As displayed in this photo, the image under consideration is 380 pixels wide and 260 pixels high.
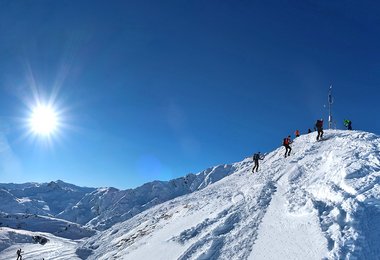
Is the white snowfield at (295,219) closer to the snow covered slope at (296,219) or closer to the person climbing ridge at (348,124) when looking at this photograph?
the snow covered slope at (296,219)

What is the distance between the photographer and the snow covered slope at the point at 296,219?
48.2ft

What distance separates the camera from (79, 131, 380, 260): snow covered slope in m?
14.7

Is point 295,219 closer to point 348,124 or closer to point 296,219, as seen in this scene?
point 296,219

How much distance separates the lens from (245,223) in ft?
61.7

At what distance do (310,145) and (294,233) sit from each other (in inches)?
755

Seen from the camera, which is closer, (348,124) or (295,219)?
(295,219)

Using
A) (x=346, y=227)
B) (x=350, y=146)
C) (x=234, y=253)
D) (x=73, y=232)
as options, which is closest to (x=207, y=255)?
(x=234, y=253)

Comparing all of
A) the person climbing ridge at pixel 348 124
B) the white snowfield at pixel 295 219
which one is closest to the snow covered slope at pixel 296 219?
the white snowfield at pixel 295 219

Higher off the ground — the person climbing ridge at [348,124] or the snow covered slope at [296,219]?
the person climbing ridge at [348,124]

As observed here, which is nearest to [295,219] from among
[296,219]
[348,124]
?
[296,219]

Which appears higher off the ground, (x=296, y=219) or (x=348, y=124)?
(x=348, y=124)

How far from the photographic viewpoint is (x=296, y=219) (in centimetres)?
1753

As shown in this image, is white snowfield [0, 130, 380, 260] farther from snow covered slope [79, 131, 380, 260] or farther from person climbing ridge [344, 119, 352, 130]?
person climbing ridge [344, 119, 352, 130]

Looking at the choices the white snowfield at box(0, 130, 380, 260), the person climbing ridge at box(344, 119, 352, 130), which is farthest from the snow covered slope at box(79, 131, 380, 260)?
the person climbing ridge at box(344, 119, 352, 130)
